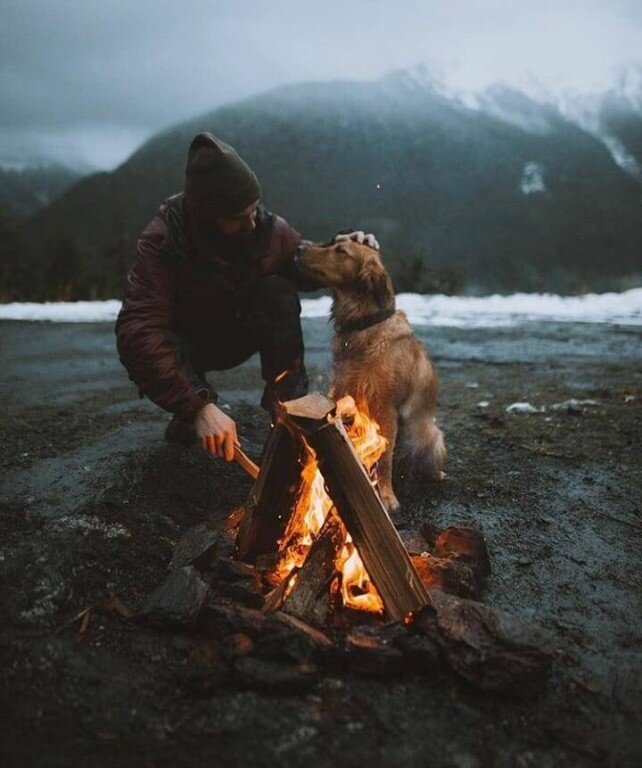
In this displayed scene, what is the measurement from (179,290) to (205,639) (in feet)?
7.61

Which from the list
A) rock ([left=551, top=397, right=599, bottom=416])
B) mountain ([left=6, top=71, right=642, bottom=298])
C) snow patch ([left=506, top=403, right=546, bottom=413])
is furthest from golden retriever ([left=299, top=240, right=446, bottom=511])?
mountain ([left=6, top=71, right=642, bottom=298])

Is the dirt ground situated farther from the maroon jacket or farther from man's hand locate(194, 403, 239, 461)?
the maroon jacket

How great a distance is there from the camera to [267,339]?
4.14 m

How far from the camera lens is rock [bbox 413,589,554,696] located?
1817 millimetres

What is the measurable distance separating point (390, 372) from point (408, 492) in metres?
0.84

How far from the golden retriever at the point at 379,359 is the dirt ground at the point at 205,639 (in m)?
0.33

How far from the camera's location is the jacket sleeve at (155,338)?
9.88 feet

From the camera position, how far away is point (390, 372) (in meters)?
3.79

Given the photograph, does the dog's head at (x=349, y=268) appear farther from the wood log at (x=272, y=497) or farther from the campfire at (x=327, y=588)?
the wood log at (x=272, y=497)

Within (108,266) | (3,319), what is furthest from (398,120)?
(3,319)

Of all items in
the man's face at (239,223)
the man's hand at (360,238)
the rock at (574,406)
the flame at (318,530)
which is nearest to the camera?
the flame at (318,530)

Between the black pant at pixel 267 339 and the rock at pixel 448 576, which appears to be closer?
the rock at pixel 448 576

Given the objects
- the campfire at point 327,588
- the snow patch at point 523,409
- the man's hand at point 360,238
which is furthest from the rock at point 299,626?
the snow patch at point 523,409

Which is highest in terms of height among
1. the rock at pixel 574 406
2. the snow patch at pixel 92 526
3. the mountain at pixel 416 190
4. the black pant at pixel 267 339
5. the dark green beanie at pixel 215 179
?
the mountain at pixel 416 190
